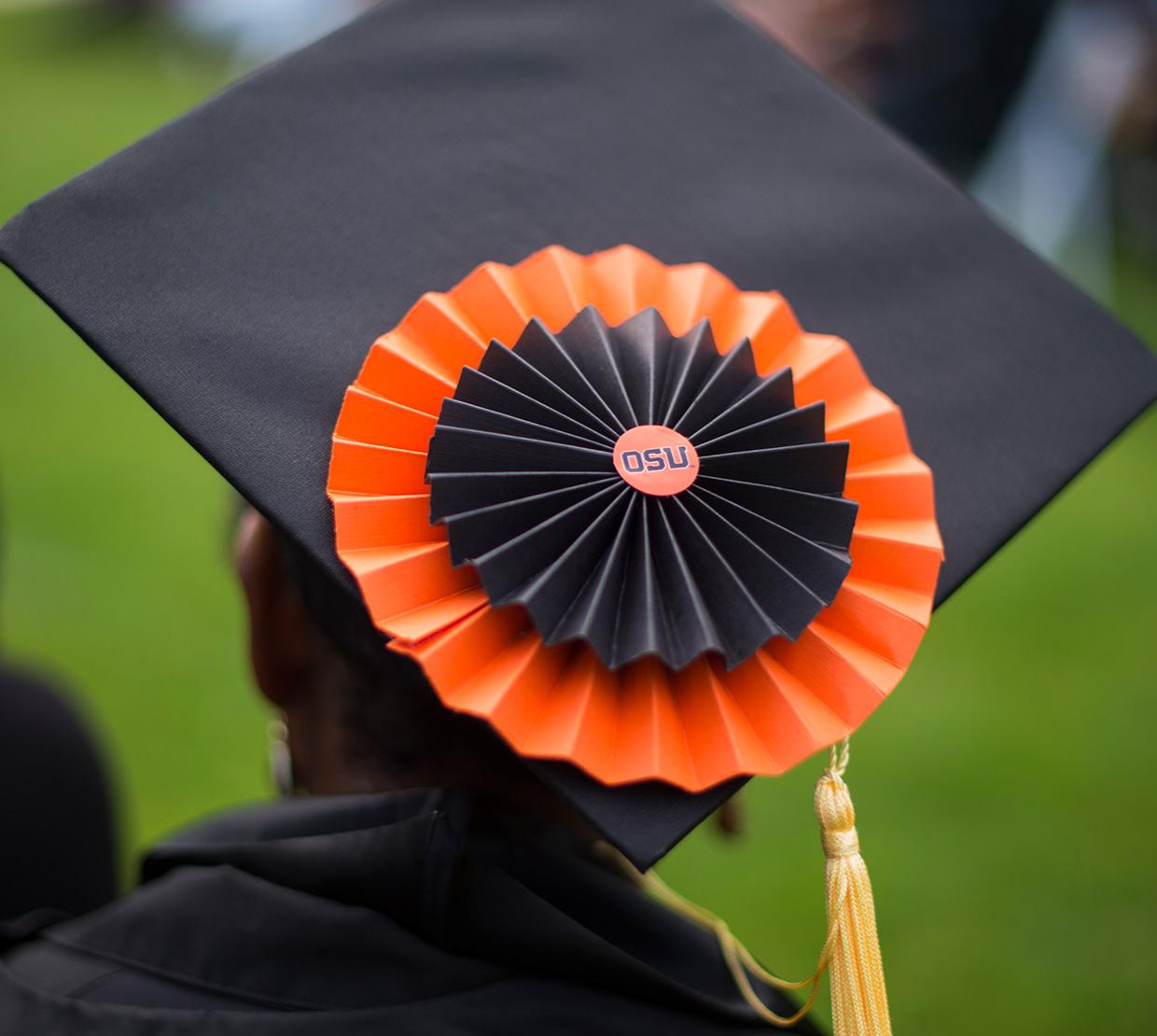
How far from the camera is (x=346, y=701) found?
125 cm

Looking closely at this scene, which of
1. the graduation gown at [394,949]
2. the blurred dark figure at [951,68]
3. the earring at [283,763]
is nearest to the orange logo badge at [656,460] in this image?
the graduation gown at [394,949]

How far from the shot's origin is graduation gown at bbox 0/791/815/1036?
113 cm

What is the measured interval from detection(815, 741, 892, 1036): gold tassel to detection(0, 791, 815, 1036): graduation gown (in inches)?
5.3

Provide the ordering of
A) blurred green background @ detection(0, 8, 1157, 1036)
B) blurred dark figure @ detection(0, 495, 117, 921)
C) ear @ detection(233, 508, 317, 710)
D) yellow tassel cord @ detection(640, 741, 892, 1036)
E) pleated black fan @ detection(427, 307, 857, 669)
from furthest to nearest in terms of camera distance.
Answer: blurred green background @ detection(0, 8, 1157, 1036)
blurred dark figure @ detection(0, 495, 117, 921)
ear @ detection(233, 508, 317, 710)
yellow tassel cord @ detection(640, 741, 892, 1036)
pleated black fan @ detection(427, 307, 857, 669)

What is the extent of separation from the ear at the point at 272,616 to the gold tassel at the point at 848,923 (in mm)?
545

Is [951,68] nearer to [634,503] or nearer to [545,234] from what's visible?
[545,234]

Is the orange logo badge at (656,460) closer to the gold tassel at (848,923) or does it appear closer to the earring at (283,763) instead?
the gold tassel at (848,923)

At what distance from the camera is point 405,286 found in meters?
1.21

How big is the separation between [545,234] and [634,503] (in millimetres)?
393

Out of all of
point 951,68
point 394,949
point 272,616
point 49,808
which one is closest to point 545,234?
point 272,616

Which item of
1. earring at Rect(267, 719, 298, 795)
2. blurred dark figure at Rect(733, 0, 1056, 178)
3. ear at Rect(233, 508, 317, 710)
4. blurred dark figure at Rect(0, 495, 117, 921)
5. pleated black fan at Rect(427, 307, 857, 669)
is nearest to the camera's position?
pleated black fan at Rect(427, 307, 857, 669)

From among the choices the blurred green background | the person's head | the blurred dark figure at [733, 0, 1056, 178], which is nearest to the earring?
the person's head

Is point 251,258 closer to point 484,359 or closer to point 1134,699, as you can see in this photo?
point 484,359

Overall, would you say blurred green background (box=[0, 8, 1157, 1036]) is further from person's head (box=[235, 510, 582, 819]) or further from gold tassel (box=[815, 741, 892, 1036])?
gold tassel (box=[815, 741, 892, 1036])
